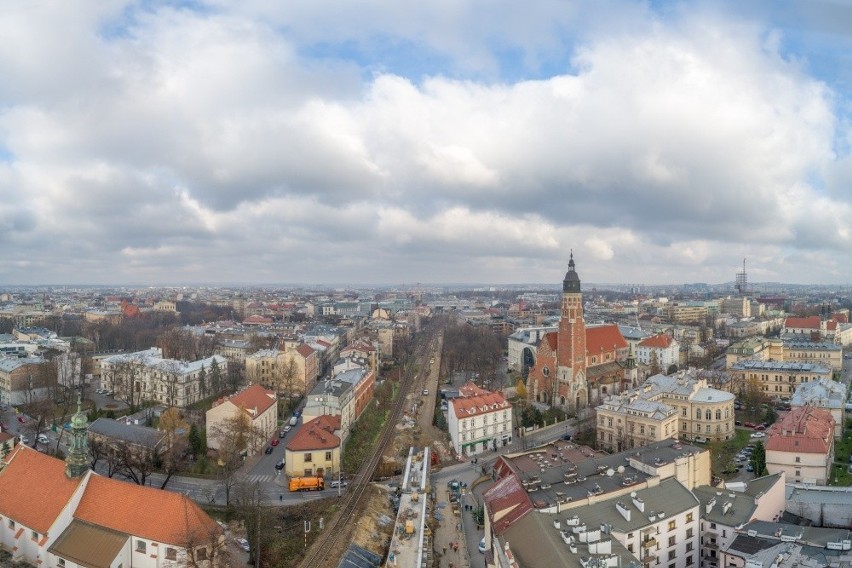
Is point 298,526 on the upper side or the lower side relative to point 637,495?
lower

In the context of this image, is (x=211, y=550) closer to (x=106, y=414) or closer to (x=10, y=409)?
(x=106, y=414)

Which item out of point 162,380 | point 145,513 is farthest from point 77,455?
point 162,380

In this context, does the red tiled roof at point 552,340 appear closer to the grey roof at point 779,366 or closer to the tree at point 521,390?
the tree at point 521,390

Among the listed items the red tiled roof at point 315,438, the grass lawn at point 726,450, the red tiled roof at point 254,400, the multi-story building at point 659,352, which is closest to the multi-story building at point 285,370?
the red tiled roof at point 254,400

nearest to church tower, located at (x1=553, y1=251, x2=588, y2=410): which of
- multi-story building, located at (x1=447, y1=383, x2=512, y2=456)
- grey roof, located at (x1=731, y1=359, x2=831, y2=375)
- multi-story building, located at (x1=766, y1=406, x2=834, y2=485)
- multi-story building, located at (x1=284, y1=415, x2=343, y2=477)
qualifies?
multi-story building, located at (x1=447, y1=383, x2=512, y2=456)

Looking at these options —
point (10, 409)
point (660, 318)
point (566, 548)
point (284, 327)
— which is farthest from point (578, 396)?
point (660, 318)

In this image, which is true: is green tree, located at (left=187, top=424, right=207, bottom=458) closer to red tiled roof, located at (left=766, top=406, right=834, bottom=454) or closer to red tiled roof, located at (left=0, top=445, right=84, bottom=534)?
red tiled roof, located at (left=0, top=445, right=84, bottom=534)
